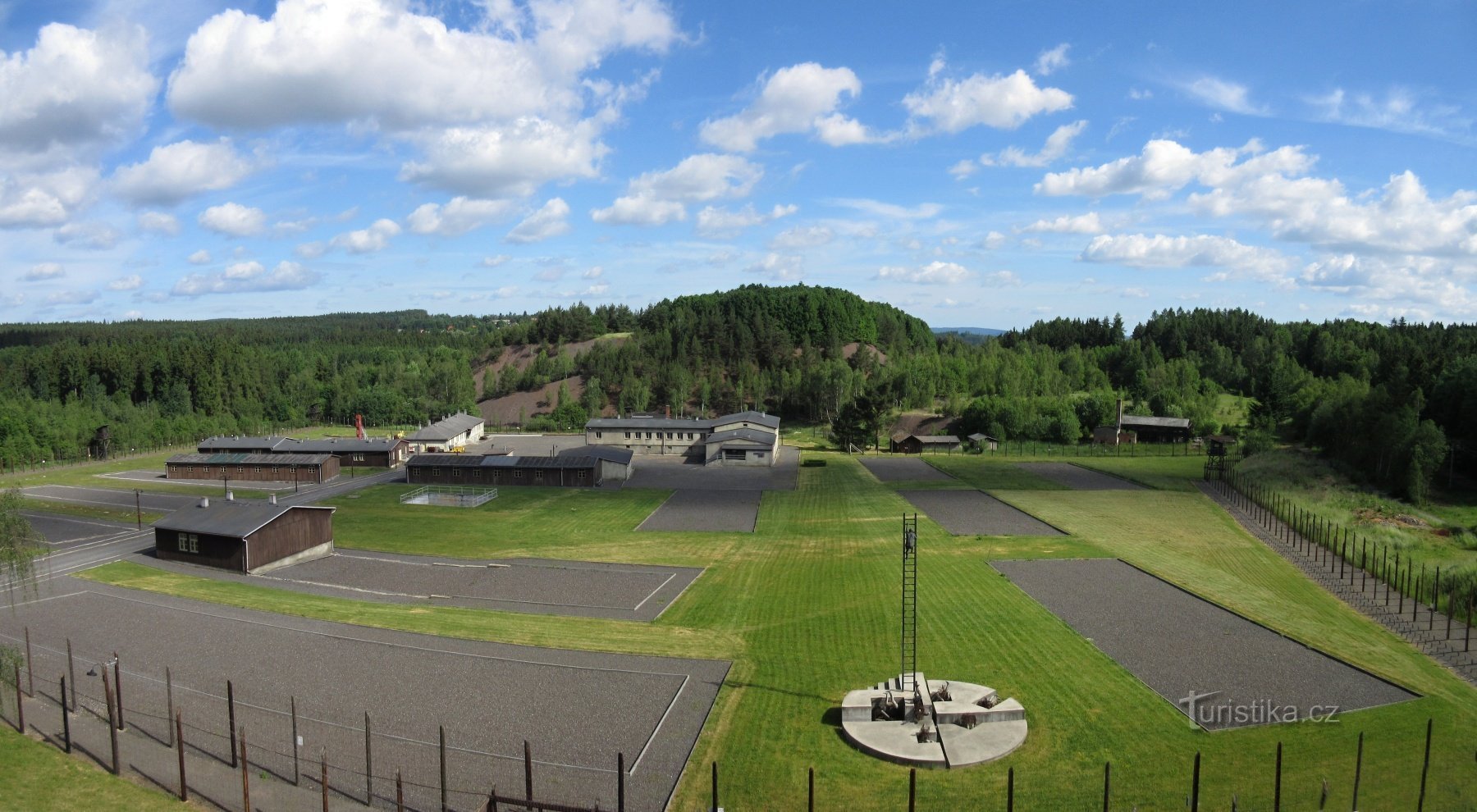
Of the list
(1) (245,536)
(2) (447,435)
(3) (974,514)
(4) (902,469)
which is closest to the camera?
(1) (245,536)

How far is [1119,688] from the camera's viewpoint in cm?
1670

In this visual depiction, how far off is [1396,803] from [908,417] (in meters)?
69.2

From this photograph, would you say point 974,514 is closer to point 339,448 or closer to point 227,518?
point 227,518

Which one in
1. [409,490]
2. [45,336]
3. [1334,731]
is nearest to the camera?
[1334,731]

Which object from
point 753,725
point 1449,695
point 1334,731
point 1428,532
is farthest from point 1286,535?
point 753,725

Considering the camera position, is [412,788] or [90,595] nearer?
[412,788]

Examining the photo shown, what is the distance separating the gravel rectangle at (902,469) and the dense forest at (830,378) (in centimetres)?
680

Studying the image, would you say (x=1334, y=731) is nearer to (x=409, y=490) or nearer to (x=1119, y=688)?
(x=1119, y=688)

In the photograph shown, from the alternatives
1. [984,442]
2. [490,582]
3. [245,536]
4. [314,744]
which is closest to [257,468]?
[245,536]

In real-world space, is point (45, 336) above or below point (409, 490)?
above

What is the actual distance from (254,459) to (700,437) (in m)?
28.9

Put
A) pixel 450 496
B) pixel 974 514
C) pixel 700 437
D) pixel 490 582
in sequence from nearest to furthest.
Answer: pixel 490 582
pixel 974 514
pixel 450 496
pixel 700 437

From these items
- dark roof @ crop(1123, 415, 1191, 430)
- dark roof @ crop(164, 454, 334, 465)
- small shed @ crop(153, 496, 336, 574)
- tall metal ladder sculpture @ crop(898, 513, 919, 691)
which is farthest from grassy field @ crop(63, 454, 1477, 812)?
dark roof @ crop(1123, 415, 1191, 430)

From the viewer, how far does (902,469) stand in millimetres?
55062
